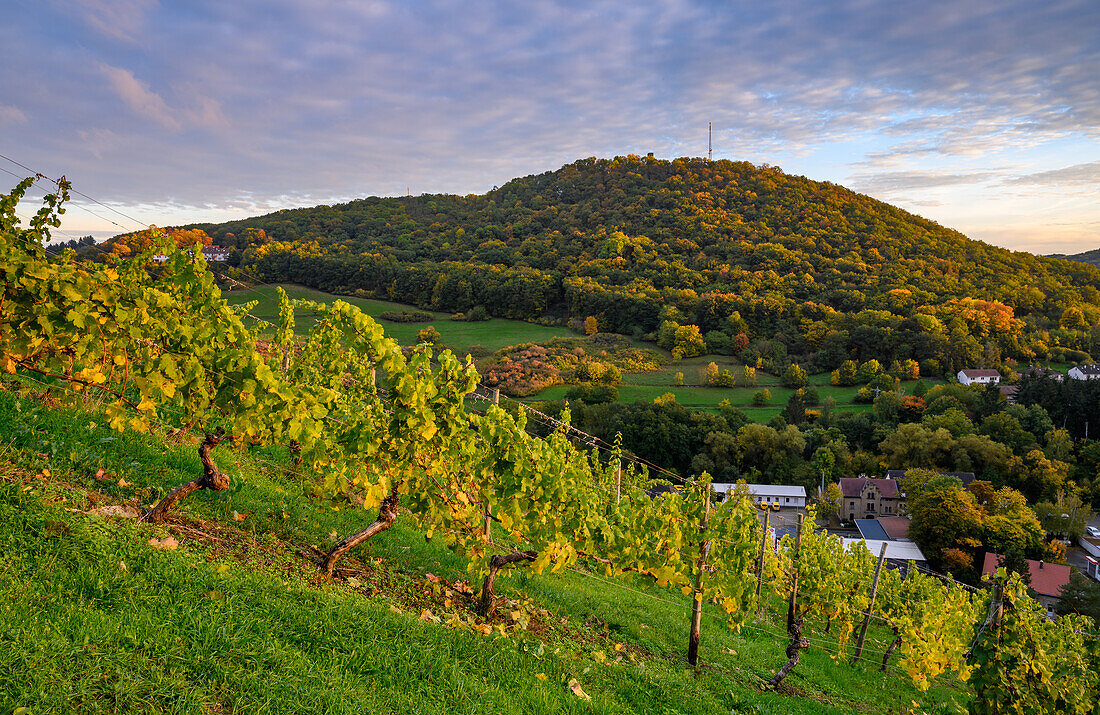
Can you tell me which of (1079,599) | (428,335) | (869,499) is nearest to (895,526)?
(869,499)

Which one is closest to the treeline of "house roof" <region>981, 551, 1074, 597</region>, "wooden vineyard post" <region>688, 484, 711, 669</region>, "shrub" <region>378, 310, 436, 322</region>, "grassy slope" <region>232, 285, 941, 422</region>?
"grassy slope" <region>232, 285, 941, 422</region>

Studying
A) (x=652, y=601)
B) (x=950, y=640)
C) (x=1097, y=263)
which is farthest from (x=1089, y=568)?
(x=1097, y=263)

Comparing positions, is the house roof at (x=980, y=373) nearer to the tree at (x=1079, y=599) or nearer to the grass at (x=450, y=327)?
the tree at (x=1079, y=599)

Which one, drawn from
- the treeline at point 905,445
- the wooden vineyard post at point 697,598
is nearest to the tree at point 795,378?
the treeline at point 905,445

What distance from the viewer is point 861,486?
A: 43250 millimetres

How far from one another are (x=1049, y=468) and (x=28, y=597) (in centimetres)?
5394

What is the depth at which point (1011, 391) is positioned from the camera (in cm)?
5509

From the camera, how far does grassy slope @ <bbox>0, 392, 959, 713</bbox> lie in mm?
3381

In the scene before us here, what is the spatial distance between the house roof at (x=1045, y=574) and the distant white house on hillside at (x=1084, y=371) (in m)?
37.7

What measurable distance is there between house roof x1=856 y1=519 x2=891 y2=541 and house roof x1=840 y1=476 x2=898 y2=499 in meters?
2.41

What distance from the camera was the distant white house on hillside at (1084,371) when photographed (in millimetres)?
56562

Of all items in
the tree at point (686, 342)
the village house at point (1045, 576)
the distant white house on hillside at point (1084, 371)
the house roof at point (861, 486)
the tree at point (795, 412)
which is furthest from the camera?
the tree at point (686, 342)

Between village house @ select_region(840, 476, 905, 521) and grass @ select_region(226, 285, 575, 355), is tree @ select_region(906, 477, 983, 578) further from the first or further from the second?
grass @ select_region(226, 285, 575, 355)

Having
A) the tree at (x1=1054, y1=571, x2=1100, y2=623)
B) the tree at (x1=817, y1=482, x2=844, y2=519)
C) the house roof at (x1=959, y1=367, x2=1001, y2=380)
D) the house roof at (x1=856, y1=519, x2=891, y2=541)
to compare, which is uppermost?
the house roof at (x1=959, y1=367, x2=1001, y2=380)
